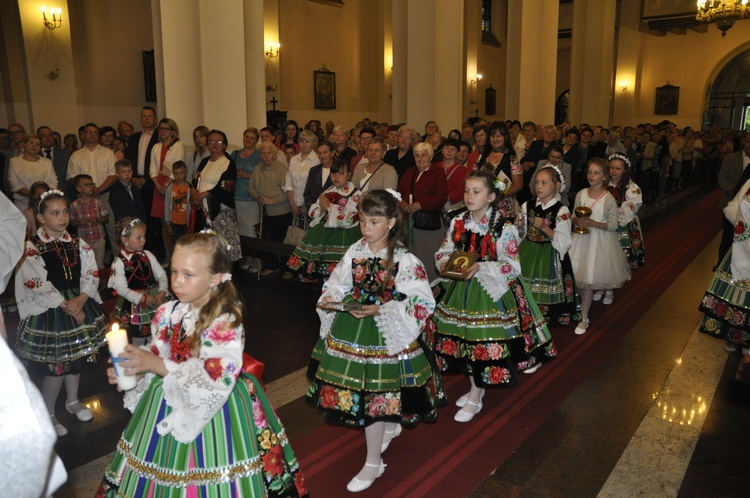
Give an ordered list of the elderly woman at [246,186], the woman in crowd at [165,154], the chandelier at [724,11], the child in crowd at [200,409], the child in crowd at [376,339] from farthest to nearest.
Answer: the chandelier at [724,11], the elderly woman at [246,186], the woman in crowd at [165,154], the child in crowd at [376,339], the child in crowd at [200,409]

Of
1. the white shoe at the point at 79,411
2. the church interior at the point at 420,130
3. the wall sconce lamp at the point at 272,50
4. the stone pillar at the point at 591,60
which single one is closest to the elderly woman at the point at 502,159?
the church interior at the point at 420,130

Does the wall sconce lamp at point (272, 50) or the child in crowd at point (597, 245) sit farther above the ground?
the wall sconce lamp at point (272, 50)

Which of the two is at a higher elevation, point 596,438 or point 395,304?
point 395,304

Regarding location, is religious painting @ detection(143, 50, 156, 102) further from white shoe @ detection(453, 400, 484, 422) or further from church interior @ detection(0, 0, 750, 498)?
white shoe @ detection(453, 400, 484, 422)

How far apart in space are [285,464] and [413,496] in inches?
43.9

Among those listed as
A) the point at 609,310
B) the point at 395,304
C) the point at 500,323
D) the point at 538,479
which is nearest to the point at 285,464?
the point at 395,304

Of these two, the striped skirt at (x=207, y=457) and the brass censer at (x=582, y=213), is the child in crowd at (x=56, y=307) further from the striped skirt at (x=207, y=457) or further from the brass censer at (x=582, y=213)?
the brass censer at (x=582, y=213)

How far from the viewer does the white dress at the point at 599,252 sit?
656cm

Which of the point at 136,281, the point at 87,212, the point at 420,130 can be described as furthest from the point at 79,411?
the point at 420,130

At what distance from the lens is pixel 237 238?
26.5 ft

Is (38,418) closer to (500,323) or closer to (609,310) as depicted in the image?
(500,323)

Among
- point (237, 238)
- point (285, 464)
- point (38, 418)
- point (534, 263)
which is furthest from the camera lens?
point (237, 238)

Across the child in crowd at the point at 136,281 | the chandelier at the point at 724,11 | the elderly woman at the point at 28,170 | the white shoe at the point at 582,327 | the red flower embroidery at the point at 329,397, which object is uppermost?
the chandelier at the point at 724,11

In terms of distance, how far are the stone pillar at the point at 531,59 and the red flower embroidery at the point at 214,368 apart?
12607 millimetres
